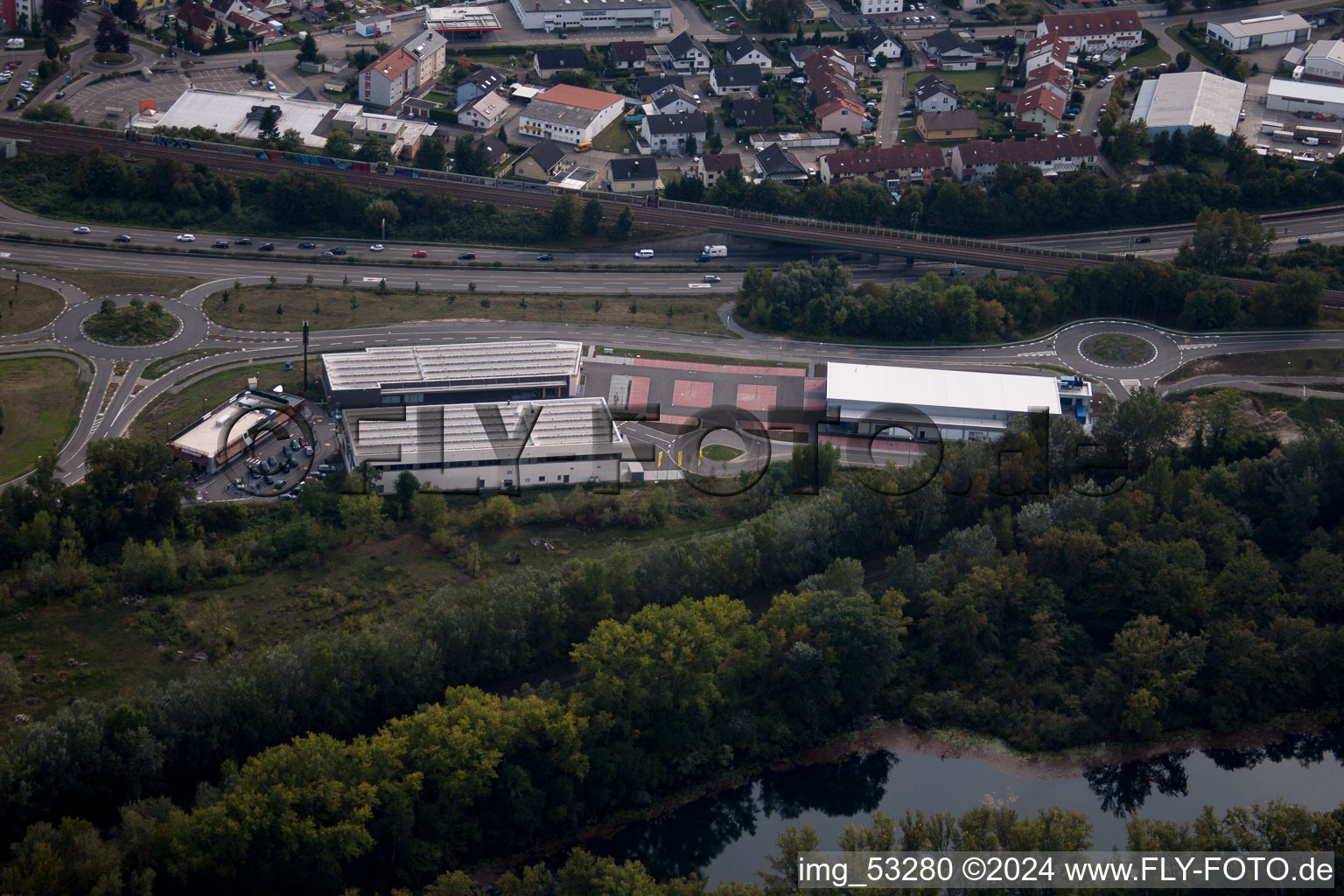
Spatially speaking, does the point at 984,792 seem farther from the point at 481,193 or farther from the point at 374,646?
the point at 481,193

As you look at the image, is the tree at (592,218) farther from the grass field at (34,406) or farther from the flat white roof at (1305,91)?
the flat white roof at (1305,91)

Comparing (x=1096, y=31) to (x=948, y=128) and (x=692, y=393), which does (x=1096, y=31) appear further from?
(x=692, y=393)

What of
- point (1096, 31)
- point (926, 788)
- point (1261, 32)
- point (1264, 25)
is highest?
point (1264, 25)

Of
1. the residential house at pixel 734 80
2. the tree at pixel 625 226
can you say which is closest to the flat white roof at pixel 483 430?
the tree at pixel 625 226

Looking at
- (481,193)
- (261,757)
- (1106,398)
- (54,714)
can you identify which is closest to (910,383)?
(1106,398)

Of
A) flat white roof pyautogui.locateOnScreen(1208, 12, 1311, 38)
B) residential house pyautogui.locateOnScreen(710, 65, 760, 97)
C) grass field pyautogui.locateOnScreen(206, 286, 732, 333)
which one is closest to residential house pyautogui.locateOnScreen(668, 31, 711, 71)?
residential house pyautogui.locateOnScreen(710, 65, 760, 97)

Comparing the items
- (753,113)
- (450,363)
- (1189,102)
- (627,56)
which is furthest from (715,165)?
(1189,102)
